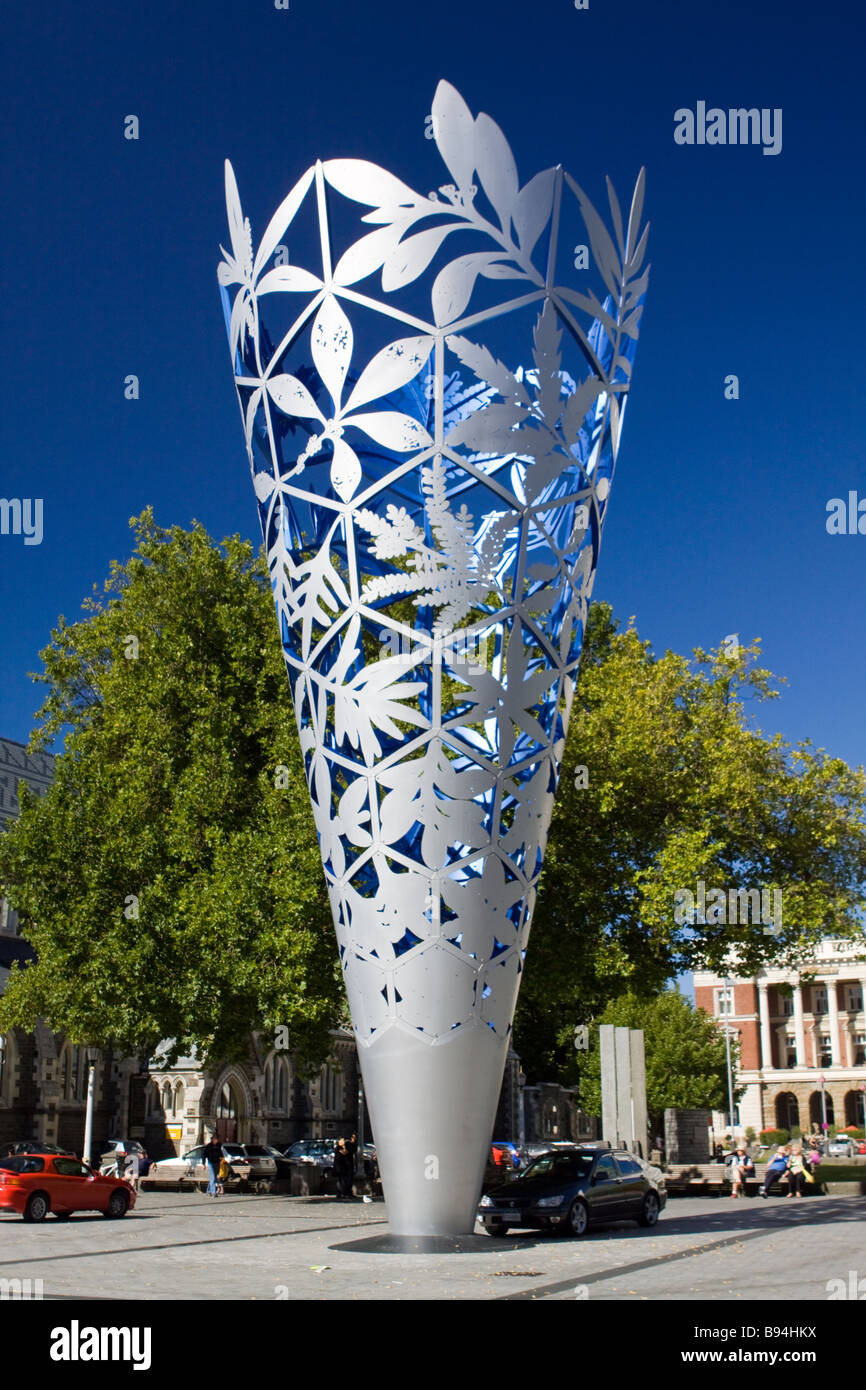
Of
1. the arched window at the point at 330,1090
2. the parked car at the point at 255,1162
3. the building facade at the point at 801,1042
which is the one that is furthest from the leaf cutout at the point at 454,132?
the building facade at the point at 801,1042

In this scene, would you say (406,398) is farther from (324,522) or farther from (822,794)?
(822,794)

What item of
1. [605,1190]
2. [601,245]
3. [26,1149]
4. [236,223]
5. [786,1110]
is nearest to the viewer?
[601,245]

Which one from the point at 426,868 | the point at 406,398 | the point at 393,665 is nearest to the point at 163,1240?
the point at 426,868

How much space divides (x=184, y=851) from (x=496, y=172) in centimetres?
1700

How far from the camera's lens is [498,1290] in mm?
12305

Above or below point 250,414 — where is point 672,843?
below

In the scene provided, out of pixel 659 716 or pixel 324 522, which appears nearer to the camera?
pixel 324 522

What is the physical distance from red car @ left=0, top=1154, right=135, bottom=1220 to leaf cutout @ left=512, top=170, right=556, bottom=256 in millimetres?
18737

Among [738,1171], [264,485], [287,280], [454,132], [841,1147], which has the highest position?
[454,132]

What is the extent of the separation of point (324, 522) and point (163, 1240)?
10677 mm

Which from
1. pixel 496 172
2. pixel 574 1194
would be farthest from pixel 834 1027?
pixel 496 172

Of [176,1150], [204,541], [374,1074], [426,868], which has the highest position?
[204,541]

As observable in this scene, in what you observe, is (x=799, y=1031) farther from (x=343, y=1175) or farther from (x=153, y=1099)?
(x=343, y=1175)

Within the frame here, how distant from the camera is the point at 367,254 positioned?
54.2ft
